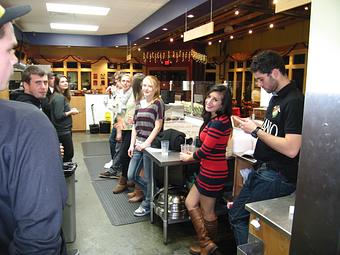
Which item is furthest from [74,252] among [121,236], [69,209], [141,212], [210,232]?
[210,232]

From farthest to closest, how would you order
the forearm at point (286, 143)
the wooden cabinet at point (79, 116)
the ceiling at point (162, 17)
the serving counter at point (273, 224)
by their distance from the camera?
the wooden cabinet at point (79, 116)
the ceiling at point (162, 17)
the forearm at point (286, 143)
the serving counter at point (273, 224)

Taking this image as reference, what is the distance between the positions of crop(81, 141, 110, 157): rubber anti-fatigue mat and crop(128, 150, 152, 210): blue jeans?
308 centimetres

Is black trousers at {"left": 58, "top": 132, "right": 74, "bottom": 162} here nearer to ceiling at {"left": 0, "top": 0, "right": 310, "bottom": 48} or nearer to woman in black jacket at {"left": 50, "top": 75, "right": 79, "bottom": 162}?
woman in black jacket at {"left": 50, "top": 75, "right": 79, "bottom": 162}

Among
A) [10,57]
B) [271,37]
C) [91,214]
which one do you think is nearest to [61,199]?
[10,57]

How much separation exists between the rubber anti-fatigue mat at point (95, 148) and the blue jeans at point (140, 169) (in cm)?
308

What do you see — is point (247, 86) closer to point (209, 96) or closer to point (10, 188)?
point (209, 96)

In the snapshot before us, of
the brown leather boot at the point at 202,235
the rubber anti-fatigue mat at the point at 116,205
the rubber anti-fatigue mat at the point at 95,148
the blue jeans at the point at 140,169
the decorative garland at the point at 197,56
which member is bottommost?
the rubber anti-fatigue mat at the point at 116,205

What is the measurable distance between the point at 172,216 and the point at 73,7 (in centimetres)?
466

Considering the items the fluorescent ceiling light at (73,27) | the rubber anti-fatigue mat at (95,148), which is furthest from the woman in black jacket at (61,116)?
the fluorescent ceiling light at (73,27)

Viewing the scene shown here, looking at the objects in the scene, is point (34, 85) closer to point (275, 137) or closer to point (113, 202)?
point (113, 202)

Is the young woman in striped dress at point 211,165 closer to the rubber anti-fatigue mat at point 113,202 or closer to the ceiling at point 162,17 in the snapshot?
the rubber anti-fatigue mat at point 113,202

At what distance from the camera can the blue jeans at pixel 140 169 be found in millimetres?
3258

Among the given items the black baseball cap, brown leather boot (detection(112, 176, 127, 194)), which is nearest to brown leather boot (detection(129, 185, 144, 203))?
brown leather boot (detection(112, 176, 127, 194))

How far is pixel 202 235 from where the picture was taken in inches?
103
